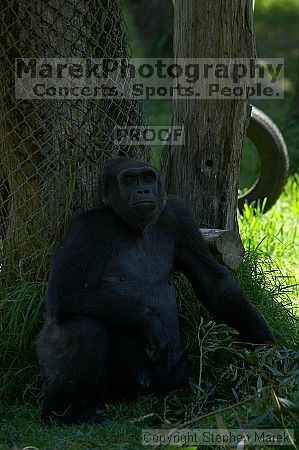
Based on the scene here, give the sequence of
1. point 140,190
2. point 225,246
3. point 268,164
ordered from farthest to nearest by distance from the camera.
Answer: point 268,164 < point 225,246 < point 140,190

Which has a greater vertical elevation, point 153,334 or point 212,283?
point 212,283

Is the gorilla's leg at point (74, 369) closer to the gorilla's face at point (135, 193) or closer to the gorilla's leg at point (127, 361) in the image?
the gorilla's leg at point (127, 361)

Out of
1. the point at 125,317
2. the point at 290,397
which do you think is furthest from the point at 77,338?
the point at 290,397

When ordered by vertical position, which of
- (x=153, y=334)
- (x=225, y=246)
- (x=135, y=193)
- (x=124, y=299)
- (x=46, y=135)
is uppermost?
(x=46, y=135)

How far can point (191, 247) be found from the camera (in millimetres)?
4332

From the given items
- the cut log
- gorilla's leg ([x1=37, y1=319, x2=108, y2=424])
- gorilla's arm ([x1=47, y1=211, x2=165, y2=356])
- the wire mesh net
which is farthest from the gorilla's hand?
the wire mesh net

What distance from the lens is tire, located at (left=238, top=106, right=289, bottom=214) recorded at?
283 inches

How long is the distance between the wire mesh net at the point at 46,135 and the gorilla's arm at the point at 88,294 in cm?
46

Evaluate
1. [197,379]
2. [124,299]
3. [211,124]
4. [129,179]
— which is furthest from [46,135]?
[197,379]

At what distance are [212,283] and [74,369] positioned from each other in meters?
0.81

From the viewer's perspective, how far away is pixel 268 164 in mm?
7281

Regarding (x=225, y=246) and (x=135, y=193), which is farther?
(x=225, y=246)

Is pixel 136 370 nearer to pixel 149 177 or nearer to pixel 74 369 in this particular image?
pixel 74 369

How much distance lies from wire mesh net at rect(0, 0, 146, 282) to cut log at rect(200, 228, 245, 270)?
608mm
